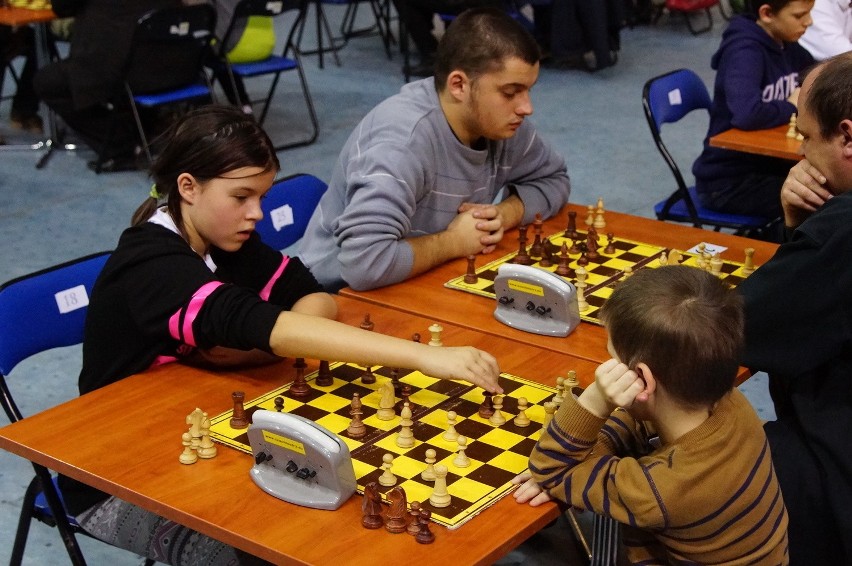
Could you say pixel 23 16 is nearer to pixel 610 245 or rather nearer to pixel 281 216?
pixel 281 216

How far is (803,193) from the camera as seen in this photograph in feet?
8.82

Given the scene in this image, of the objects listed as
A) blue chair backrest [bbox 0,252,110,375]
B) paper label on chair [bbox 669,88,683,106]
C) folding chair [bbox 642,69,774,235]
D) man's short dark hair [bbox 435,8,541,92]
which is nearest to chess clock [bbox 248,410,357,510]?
blue chair backrest [bbox 0,252,110,375]

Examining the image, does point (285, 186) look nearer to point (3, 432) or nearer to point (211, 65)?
point (3, 432)

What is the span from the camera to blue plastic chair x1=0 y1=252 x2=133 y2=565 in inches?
99.8

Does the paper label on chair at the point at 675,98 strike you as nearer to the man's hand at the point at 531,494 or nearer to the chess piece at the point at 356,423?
the chess piece at the point at 356,423

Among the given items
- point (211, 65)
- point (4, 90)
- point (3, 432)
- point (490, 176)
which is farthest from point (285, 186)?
point (4, 90)

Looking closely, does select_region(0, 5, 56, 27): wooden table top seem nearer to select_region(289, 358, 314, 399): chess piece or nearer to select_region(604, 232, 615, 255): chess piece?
select_region(604, 232, 615, 255): chess piece

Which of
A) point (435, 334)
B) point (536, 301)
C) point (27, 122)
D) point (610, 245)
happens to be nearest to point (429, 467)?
point (435, 334)

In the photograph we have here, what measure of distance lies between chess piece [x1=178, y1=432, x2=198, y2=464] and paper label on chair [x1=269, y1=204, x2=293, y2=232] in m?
1.49

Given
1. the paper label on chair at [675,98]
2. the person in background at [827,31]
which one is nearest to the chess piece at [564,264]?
the paper label on chair at [675,98]

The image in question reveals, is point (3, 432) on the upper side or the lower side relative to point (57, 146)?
upper

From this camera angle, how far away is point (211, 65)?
282 inches

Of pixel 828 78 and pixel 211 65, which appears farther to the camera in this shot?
pixel 211 65

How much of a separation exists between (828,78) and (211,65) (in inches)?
210
